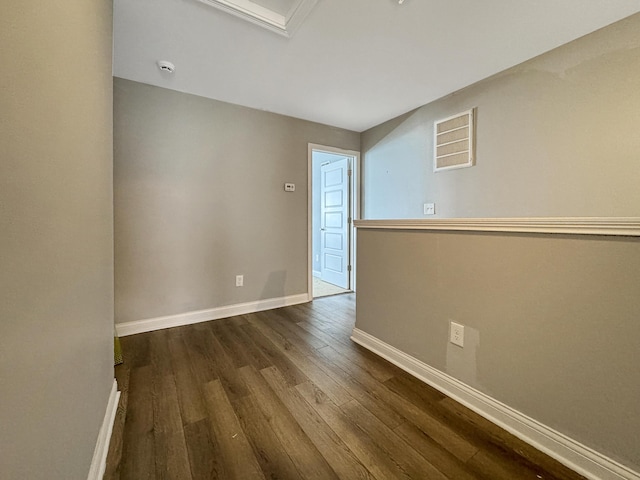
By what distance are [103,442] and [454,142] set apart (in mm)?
3350

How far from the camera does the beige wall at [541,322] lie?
3.20 feet

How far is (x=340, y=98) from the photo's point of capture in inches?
108

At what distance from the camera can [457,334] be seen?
4.87 ft

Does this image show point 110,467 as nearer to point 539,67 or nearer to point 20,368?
point 20,368

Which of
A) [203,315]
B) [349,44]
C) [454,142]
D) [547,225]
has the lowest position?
[203,315]

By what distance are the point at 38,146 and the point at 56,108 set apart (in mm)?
169

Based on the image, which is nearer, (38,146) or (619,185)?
(38,146)

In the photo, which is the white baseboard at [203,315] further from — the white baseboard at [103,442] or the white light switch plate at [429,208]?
the white light switch plate at [429,208]

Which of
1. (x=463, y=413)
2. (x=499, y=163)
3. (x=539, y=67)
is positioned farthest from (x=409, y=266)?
(x=539, y=67)

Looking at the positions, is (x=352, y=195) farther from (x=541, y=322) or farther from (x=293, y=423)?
(x=293, y=423)

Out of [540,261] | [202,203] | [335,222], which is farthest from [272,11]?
[335,222]

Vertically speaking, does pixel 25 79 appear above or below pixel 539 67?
below

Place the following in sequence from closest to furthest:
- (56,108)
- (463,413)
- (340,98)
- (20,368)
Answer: (20,368)
(56,108)
(463,413)
(340,98)

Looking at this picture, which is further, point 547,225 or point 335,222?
point 335,222
